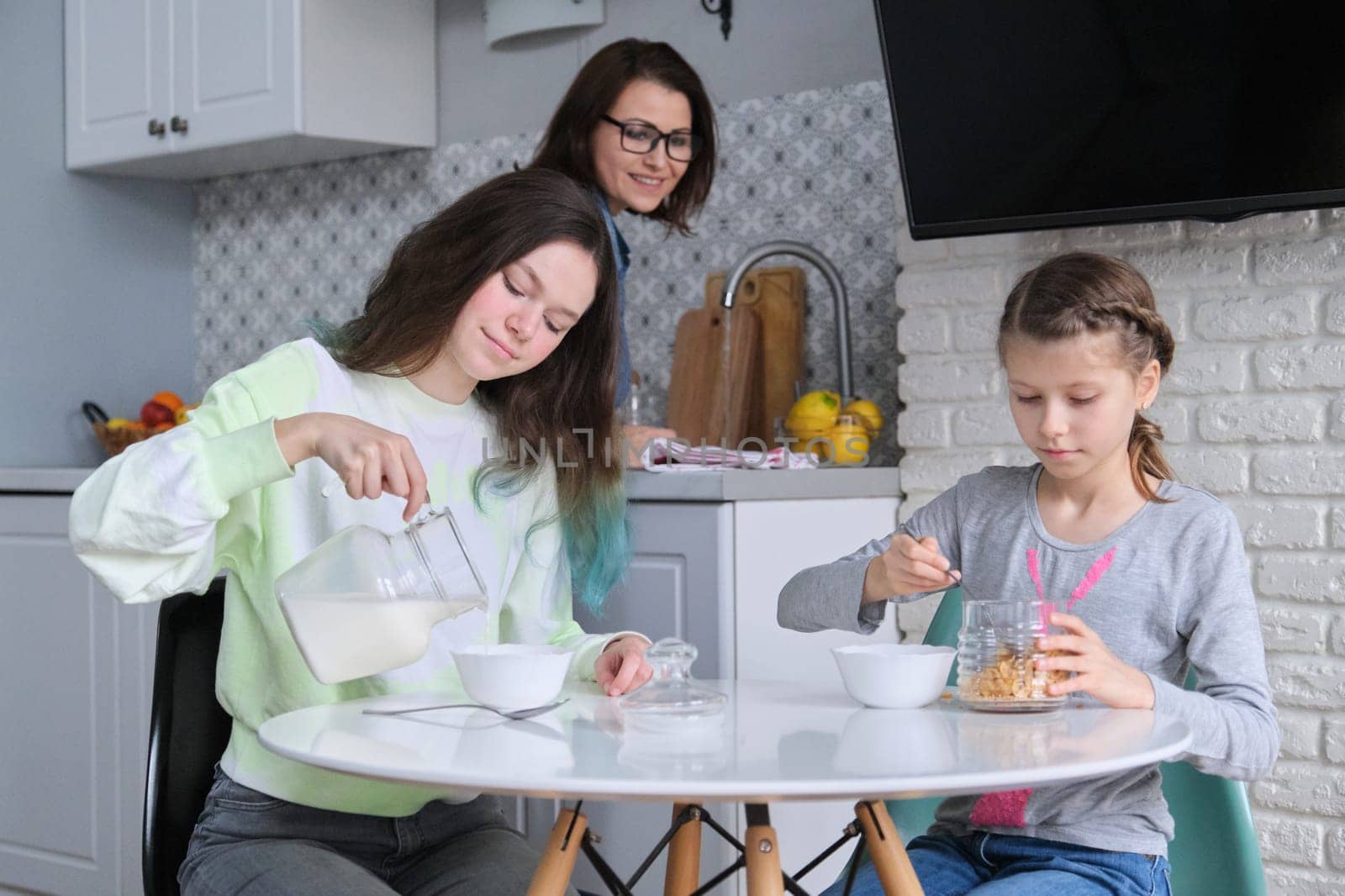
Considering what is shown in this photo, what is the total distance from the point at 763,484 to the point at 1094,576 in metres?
0.70

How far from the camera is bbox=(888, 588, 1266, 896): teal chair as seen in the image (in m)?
1.38

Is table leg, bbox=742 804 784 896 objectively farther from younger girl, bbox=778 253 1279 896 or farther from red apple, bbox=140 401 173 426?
red apple, bbox=140 401 173 426

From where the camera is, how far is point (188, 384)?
3.62 metres

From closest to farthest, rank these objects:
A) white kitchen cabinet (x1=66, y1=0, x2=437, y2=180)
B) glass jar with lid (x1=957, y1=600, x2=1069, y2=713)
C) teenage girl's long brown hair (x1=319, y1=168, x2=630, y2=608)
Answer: glass jar with lid (x1=957, y1=600, x2=1069, y2=713) → teenage girl's long brown hair (x1=319, y1=168, x2=630, y2=608) → white kitchen cabinet (x1=66, y1=0, x2=437, y2=180)

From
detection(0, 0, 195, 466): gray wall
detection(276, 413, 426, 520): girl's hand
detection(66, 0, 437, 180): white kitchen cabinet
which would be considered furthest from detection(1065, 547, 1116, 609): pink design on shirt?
detection(0, 0, 195, 466): gray wall

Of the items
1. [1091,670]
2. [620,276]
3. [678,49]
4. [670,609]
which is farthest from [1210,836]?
[678,49]

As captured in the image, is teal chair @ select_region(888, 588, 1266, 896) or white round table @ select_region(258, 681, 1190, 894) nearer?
white round table @ select_region(258, 681, 1190, 894)

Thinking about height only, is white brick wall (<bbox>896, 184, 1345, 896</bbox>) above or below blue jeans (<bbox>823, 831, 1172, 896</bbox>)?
above

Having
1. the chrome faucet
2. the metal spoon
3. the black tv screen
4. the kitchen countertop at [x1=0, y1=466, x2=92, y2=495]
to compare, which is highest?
the black tv screen

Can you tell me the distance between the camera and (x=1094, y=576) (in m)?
1.39

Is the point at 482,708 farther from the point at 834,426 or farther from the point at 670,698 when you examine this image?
the point at 834,426

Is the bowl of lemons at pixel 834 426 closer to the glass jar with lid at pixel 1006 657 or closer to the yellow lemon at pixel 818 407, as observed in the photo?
the yellow lemon at pixel 818 407

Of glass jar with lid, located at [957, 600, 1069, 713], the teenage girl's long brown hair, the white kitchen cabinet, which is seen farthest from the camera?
the white kitchen cabinet

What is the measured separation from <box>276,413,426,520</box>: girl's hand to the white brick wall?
115 centimetres
